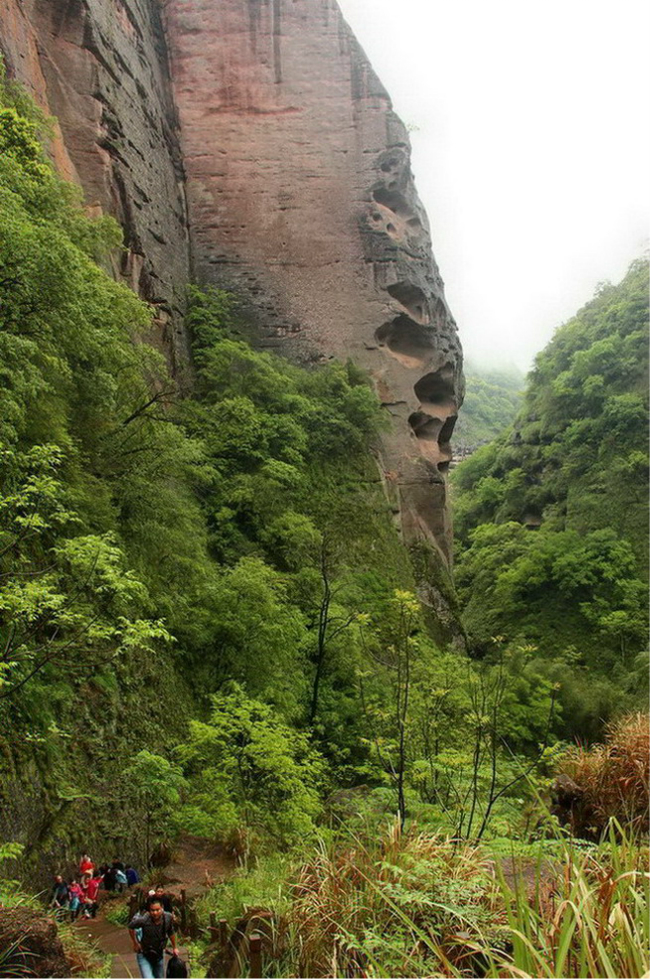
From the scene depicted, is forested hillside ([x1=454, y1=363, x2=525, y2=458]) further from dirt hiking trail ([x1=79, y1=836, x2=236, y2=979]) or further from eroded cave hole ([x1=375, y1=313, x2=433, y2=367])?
dirt hiking trail ([x1=79, y1=836, x2=236, y2=979])

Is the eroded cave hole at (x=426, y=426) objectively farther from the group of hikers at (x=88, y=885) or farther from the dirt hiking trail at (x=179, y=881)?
the group of hikers at (x=88, y=885)

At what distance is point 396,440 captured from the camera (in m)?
22.9

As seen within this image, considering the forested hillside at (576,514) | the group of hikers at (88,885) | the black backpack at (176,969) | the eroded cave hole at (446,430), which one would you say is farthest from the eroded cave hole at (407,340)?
the black backpack at (176,969)

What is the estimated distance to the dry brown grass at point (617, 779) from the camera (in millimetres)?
7324

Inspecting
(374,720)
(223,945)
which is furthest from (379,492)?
(223,945)

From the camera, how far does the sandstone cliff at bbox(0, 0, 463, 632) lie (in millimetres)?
22641

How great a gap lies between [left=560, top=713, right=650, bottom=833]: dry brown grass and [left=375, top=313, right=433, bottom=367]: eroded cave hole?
1732 centimetres

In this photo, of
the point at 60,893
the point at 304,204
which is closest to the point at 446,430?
the point at 304,204

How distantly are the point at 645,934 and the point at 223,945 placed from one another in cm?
297

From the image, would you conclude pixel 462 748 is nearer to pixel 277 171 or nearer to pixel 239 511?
pixel 239 511

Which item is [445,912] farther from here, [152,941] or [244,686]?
[244,686]

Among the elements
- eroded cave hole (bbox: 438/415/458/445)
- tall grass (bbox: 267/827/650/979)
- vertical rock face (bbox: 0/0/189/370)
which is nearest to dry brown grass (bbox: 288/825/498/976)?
tall grass (bbox: 267/827/650/979)

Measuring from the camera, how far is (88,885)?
7.18 metres

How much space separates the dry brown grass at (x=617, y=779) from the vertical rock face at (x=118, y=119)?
48.3 ft
